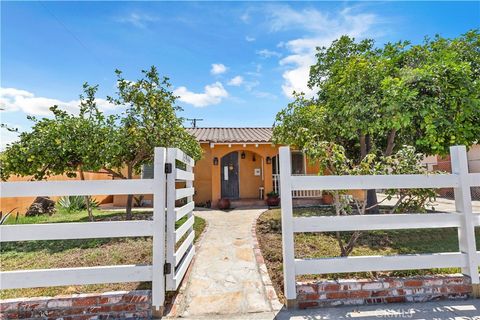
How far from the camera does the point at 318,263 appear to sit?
3.02 m

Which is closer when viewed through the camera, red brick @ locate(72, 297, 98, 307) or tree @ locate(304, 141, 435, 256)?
red brick @ locate(72, 297, 98, 307)

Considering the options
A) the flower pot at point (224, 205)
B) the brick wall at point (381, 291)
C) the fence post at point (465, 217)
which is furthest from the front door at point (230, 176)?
the fence post at point (465, 217)

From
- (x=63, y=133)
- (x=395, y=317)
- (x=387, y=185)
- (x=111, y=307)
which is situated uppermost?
(x=63, y=133)

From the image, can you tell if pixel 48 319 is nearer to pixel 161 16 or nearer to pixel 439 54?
pixel 161 16

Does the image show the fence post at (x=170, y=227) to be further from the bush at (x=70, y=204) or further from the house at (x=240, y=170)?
the bush at (x=70, y=204)

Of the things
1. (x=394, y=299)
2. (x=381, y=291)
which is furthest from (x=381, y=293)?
(x=394, y=299)

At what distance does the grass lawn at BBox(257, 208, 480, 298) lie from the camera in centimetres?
403

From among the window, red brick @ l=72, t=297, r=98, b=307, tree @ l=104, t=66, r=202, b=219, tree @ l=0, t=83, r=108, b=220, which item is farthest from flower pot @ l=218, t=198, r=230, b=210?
red brick @ l=72, t=297, r=98, b=307

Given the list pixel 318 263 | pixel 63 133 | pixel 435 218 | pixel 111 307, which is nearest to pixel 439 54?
pixel 435 218

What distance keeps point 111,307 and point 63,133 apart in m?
5.53

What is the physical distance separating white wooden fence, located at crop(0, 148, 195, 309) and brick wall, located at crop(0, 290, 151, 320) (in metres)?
0.18

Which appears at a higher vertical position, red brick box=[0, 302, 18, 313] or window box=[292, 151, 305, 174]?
window box=[292, 151, 305, 174]

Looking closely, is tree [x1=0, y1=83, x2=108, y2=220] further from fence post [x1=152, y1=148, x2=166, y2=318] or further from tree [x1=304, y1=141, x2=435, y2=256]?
tree [x1=304, y1=141, x2=435, y2=256]

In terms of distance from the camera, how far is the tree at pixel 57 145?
6.34m
